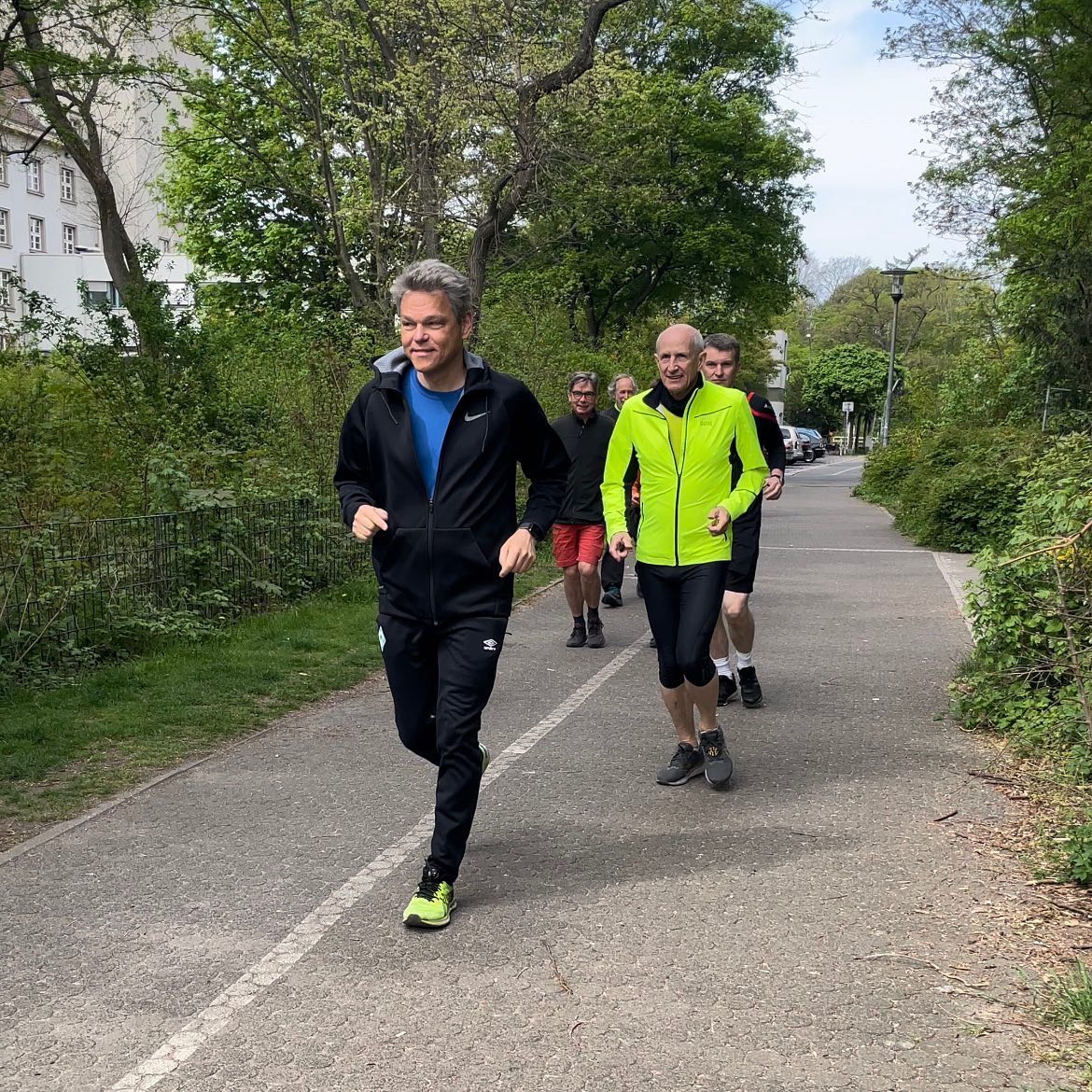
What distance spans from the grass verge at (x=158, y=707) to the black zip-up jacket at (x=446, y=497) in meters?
2.13

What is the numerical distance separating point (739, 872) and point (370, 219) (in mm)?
15518

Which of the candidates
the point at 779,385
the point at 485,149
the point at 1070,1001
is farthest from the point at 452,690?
the point at 779,385

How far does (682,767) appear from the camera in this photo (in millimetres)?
6301

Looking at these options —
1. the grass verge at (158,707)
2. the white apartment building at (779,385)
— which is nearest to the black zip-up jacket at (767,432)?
the grass verge at (158,707)

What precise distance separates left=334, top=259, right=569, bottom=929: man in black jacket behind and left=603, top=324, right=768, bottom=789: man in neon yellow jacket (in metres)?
1.35

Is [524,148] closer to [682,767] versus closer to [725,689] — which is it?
[725,689]

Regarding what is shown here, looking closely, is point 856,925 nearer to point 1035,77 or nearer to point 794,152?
point 1035,77

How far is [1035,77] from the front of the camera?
1035 inches

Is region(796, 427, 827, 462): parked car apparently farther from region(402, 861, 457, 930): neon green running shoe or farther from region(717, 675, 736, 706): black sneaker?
region(402, 861, 457, 930): neon green running shoe

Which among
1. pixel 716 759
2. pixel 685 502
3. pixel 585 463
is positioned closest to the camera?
pixel 685 502

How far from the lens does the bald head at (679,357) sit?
5.93 metres

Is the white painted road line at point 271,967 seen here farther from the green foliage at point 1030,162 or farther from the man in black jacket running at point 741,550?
the green foliage at point 1030,162

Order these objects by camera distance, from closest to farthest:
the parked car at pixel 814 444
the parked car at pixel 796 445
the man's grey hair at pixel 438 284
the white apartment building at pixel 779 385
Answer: the man's grey hair at pixel 438 284
the parked car at pixel 796 445
the parked car at pixel 814 444
the white apartment building at pixel 779 385

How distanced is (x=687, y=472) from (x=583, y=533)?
4472 millimetres
